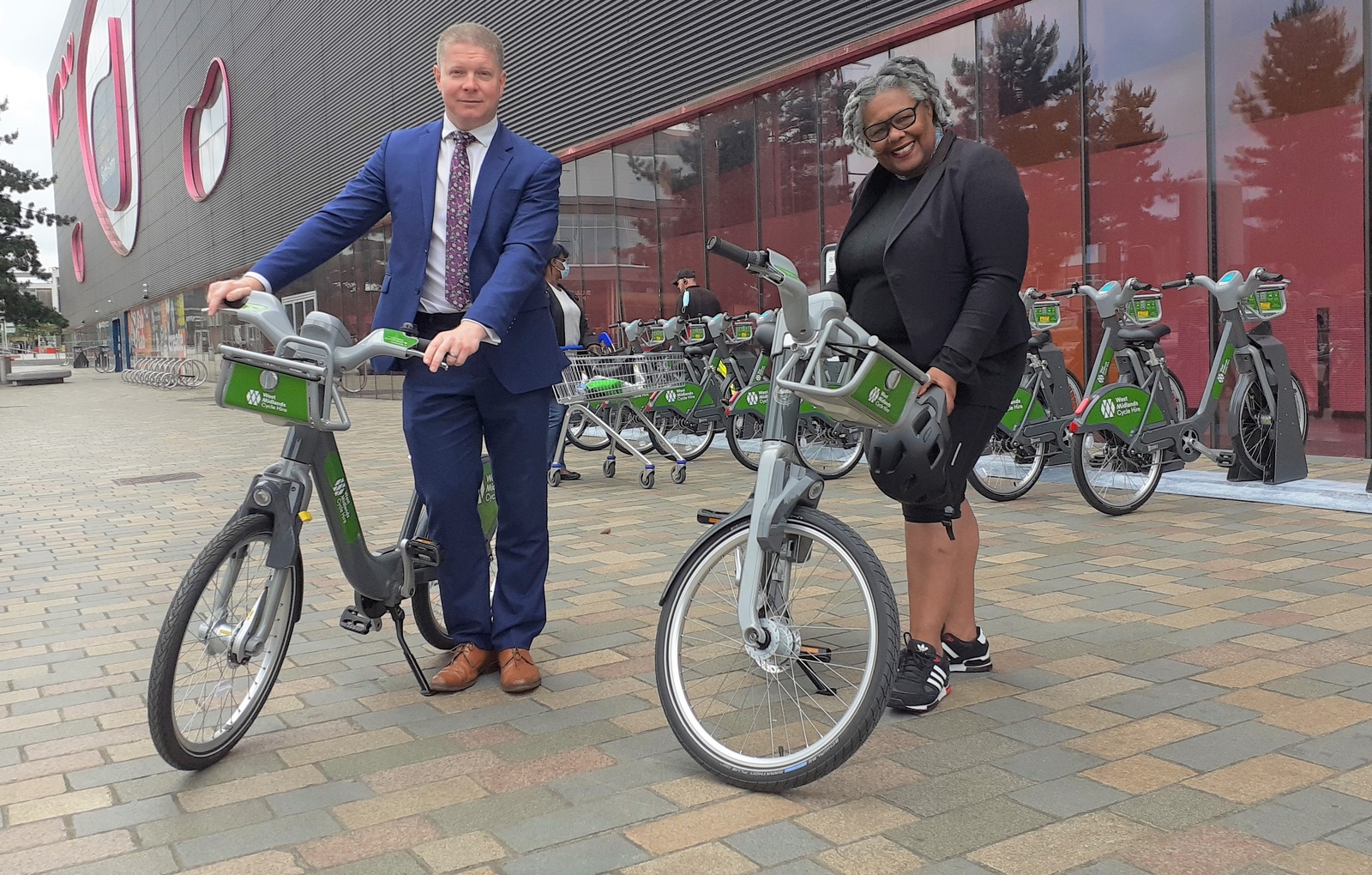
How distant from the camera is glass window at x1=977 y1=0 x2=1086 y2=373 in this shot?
1059 centimetres

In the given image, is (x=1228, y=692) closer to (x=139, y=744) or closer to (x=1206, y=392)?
(x=139, y=744)

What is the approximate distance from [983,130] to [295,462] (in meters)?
9.46

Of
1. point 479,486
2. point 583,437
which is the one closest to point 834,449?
point 583,437

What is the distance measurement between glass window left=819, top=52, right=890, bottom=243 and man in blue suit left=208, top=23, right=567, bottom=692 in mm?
9581

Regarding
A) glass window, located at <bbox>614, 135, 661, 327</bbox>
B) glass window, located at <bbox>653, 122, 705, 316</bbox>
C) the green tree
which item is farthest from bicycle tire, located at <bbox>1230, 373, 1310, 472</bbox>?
the green tree

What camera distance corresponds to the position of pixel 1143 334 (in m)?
7.04

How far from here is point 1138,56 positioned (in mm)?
10008

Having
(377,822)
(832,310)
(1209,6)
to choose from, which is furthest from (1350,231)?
(377,822)

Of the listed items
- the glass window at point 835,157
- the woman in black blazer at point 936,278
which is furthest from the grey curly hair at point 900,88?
the glass window at point 835,157

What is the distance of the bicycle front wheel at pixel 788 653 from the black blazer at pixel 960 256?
25.0 inches

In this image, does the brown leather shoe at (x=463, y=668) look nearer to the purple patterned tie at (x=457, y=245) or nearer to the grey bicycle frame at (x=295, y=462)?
the grey bicycle frame at (x=295, y=462)

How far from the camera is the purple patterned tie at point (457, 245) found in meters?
3.61

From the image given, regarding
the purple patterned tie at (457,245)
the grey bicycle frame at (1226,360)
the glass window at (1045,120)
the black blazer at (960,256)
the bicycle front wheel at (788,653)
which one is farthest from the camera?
the glass window at (1045,120)

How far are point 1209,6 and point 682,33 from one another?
7.48 meters
